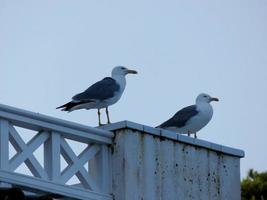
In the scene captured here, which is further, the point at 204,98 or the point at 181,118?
the point at 204,98

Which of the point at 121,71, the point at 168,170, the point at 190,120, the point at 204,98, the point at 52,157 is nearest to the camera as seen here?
the point at 52,157

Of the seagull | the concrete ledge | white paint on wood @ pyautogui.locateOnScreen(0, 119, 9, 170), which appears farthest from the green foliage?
white paint on wood @ pyautogui.locateOnScreen(0, 119, 9, 170)

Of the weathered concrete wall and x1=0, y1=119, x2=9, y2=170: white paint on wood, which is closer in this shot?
x1=0, y1=119, x2=9, y2=170: white paint on wood

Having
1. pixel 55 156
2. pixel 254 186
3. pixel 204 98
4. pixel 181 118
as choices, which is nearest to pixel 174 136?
pixel 55 156

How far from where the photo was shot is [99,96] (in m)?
16.8

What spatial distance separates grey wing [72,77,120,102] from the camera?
16636mm

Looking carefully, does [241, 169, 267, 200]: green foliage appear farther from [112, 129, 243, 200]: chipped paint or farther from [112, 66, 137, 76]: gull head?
[112, 129, 243, 200]: chipped paint

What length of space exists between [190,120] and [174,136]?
200 inches

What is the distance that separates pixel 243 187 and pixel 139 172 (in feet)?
57.2

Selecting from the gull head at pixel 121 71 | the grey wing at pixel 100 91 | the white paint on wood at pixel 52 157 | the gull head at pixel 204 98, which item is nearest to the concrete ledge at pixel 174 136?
the white paint on wood at pixel 52 157

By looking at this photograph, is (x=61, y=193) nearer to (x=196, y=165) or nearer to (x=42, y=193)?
(x=42, y=193)

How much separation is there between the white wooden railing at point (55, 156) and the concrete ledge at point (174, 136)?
0.17 meters

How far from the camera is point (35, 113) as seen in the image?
1225 cm

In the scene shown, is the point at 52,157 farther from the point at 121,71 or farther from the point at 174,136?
the point at 121,71
